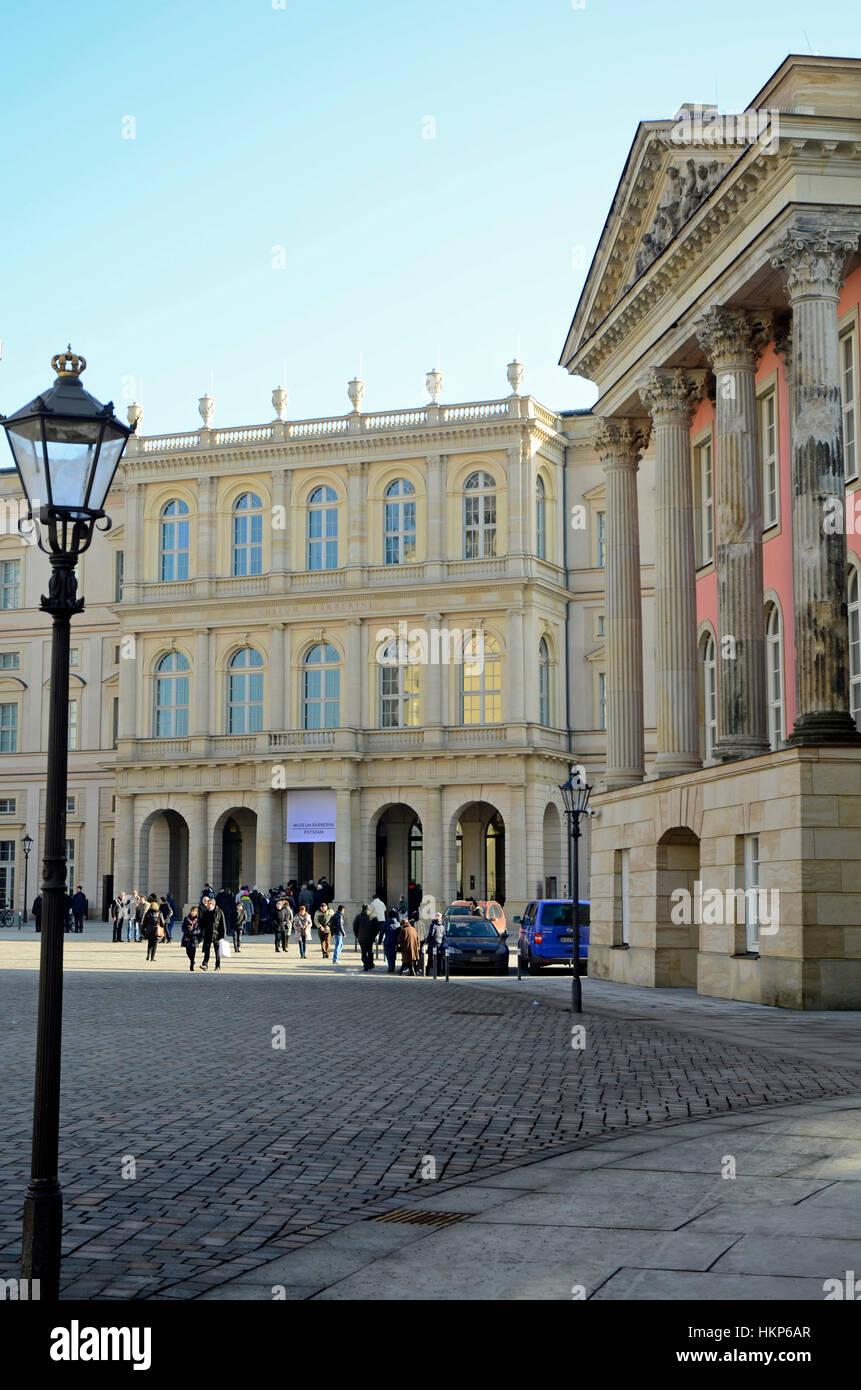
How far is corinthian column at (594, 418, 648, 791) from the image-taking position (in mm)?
35750

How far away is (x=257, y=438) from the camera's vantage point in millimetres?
69500

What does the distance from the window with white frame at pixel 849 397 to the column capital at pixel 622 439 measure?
8.47 m

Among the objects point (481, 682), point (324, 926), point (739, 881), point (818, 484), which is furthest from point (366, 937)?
point (481, 682)

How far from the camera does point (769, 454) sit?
31.6m

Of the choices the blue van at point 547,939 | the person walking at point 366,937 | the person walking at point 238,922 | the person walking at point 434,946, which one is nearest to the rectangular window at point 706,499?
the blue van at point 547,939

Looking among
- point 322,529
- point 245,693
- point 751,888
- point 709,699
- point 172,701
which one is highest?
point 322,529

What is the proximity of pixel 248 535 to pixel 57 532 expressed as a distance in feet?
207

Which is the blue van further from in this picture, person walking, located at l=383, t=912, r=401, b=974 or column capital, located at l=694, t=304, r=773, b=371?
column capital, located at l=694, t=304, r=773, b=371

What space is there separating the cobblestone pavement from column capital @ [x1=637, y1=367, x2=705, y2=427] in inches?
521

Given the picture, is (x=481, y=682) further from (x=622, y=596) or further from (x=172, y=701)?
(x=622, y=596)

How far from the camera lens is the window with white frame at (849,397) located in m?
27.8

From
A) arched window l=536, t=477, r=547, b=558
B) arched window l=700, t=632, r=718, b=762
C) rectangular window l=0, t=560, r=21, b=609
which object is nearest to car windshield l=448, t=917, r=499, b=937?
arched window l=700, t=632, r=718, b=762

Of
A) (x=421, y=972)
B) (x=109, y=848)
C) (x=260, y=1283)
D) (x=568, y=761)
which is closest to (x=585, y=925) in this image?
(x=421, y=972)
